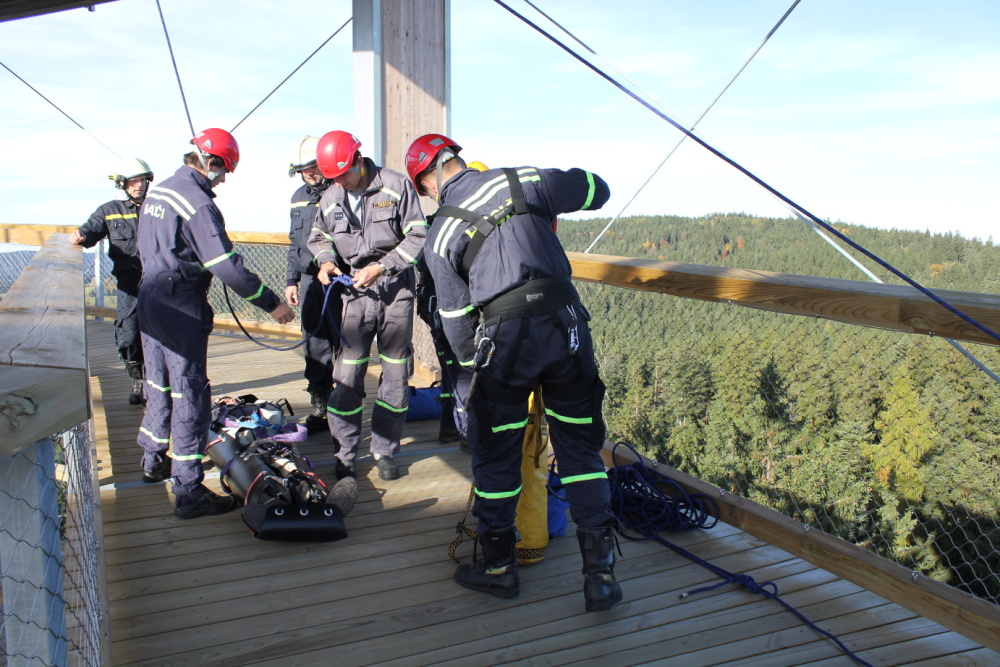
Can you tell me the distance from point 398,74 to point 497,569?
15.6 feet

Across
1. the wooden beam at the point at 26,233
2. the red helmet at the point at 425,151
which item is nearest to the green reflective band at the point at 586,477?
the red helmet at the point at 425,151

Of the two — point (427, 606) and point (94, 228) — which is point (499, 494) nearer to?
point (427, 606)

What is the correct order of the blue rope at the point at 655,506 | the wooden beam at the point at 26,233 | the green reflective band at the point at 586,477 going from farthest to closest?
the wooden beam at the point at 26,233, the blue rope at the point at 655,506, the green reflective band at the point at 586,477

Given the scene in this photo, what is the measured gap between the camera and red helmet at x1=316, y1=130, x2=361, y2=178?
13.4 ft

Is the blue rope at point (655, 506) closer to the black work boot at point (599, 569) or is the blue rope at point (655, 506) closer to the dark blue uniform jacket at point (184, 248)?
the black work boot at point (599, 569)

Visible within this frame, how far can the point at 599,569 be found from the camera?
2902 mm

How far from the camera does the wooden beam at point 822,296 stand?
2492 mm

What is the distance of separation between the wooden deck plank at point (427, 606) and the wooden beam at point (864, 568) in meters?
0.06

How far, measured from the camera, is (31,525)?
1.28 m

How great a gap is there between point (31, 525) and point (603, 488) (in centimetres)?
217

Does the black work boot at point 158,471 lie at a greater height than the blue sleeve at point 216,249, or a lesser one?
lesser

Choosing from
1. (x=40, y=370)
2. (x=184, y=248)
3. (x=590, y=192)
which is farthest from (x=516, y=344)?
(x=184, y=248)

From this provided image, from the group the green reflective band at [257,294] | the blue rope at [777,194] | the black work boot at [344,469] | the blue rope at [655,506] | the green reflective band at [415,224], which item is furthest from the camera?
the black work boot at [344,469]

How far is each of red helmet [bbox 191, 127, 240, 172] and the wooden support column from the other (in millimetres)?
2451
